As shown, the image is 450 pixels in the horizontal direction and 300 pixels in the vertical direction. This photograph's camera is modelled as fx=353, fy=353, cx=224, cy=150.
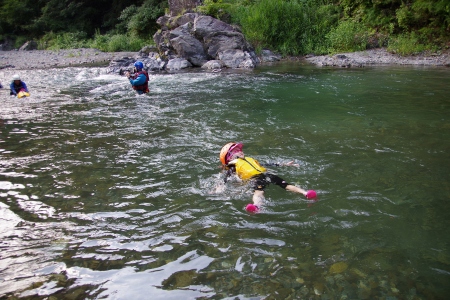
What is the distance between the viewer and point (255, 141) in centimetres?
761

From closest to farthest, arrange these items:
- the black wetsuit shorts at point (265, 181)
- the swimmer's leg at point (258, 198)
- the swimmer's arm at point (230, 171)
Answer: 1. the swimmer's leg at point (258, 198)
2. the black wetsuit shorts at point (265, 181)
3. the swimmer's arm at point (230, 171)

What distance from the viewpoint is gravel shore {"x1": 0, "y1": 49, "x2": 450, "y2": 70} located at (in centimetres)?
1828

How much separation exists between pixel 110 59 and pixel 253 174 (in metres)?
23.9

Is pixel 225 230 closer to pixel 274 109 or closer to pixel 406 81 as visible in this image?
pixel 274 109

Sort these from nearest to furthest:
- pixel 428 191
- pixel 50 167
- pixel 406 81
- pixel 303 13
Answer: pixel 428 191
pixel 50 167
pixel 406 81
pixel 303 13

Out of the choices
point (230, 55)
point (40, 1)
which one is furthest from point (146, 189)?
point (40, 1)

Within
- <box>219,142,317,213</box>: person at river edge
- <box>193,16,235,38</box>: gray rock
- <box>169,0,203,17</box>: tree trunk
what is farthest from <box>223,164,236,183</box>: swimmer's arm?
<box>169,0,203,17</box>: tree trunk

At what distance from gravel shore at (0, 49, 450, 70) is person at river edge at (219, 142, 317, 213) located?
14.6 meters

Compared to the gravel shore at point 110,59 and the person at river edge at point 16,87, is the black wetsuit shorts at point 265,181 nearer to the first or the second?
the person at river edge at point 16,87

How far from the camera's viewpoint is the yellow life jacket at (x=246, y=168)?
18.1ft

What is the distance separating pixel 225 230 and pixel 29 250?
2.27m

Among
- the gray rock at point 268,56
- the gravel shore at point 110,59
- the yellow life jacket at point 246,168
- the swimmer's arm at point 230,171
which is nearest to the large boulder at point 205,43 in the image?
the gray rock at point 268,56

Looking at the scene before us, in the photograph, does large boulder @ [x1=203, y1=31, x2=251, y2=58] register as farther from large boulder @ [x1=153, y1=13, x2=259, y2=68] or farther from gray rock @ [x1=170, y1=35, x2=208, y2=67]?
gray rock @ [x1=170, y1=35, x2=208, y2=67]

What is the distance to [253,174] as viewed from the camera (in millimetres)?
5492
